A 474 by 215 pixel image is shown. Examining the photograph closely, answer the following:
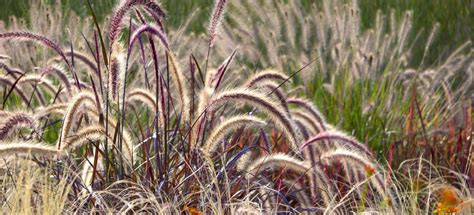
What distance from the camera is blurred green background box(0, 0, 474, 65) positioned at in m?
9.21

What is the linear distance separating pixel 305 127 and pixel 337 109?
1726 millimetres

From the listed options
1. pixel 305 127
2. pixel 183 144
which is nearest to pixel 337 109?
pixel 305 127

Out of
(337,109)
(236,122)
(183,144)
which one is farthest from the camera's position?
(337,109)

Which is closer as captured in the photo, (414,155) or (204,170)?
(204,170)

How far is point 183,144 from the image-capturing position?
4160 mm

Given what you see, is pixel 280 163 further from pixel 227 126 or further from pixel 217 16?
pixel 217 16

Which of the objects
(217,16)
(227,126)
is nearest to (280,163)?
(227,126)

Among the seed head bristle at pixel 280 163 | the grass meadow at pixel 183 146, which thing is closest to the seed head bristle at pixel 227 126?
the grass meadow at pixel 183 146

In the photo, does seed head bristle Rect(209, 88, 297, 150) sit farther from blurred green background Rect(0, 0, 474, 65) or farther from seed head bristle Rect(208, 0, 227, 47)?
blurred green background Rect(0, 0, 474, 65)

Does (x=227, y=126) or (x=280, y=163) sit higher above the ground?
(x=227, y=126)

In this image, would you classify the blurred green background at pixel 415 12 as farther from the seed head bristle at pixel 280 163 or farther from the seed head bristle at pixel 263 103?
the seed head bristle at pixel 263 103

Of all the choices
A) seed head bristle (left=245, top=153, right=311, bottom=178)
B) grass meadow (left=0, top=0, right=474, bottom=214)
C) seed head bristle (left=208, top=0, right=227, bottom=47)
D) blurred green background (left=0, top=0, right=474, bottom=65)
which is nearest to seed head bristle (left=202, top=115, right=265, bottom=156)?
grass meadow (left=0, top=0, right=474, bottom=214)

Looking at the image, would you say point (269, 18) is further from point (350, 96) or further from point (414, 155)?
point (414, 155)

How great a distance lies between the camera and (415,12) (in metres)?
9.91
